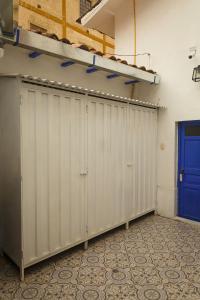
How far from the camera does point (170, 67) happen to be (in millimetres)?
4582

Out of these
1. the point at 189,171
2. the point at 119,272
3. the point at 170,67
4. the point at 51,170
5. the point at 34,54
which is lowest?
the point at 119,272

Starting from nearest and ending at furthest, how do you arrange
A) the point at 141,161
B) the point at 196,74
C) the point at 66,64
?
the point at 66,64, the point at 196,74, the point at 141,161

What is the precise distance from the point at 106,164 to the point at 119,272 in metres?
1.55

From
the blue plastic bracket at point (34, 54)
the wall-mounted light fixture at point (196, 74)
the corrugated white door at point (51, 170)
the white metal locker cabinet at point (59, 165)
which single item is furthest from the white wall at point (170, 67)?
the blue plastic bracket at point (34, 54)

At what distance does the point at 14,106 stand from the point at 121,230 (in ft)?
9.16

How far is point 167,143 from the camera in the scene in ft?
15.3

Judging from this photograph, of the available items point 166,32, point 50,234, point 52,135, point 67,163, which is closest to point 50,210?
point 50,234

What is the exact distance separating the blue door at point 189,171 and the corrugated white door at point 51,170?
2.26 m

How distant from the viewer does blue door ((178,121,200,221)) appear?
14.1 feet

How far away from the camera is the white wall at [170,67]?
14.0 feet

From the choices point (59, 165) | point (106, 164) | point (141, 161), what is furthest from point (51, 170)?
point (141, 161)

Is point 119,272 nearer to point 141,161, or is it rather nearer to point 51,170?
point 51,170

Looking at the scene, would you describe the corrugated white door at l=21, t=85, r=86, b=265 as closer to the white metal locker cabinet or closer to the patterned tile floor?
the white metal locker cabinet

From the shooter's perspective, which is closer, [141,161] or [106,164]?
[106,164]
